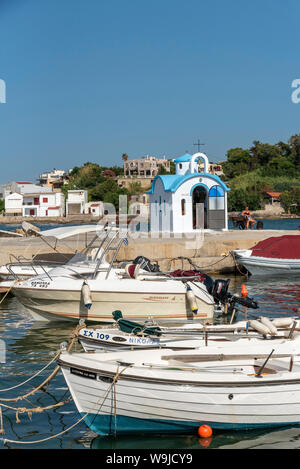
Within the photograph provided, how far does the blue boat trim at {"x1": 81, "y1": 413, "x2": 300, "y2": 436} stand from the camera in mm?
8281

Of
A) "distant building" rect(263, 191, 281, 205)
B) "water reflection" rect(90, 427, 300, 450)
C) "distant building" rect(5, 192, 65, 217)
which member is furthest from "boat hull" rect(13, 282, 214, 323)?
"distant building" rect(263, 191, 281, 205)

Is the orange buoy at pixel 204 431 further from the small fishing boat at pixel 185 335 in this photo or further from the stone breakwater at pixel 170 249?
the stone breakwater at pixel 170 249

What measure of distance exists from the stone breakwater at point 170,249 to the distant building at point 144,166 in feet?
430

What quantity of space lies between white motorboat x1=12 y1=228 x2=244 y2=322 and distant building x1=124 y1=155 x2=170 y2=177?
143 m

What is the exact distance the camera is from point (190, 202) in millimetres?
32594

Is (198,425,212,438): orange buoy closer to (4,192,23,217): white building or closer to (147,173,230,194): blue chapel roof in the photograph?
(147,173,230,194): blue chapel roof

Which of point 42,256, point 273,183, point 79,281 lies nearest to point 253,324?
point 79,281

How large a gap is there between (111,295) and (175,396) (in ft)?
23.3

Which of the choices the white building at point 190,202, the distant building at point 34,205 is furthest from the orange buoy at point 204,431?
the distant building at point 34,205

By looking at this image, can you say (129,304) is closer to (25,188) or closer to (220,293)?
(220,293)

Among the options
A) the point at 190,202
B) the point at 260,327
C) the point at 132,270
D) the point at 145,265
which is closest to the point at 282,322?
the point at 260,327

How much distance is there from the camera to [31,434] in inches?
337

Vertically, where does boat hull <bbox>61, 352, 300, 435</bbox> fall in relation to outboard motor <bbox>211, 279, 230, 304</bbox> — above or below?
below
